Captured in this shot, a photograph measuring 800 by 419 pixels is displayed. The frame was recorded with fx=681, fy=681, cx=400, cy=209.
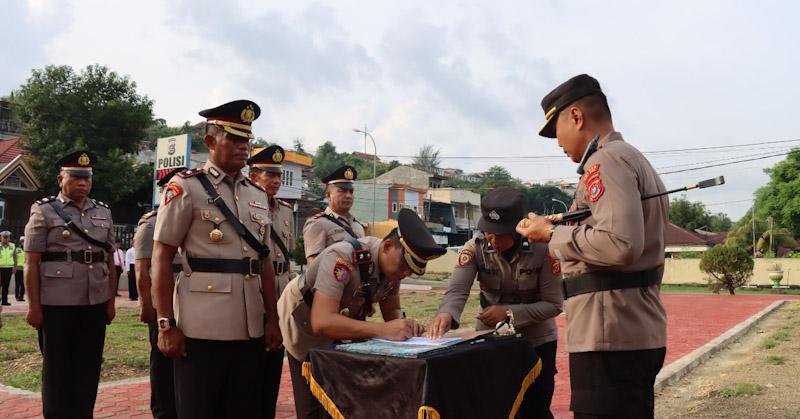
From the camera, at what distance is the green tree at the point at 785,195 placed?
154 feet

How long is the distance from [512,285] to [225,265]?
1.57m

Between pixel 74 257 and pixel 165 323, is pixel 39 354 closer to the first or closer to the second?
pixel 74 257

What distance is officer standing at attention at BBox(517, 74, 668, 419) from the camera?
8.31 feet

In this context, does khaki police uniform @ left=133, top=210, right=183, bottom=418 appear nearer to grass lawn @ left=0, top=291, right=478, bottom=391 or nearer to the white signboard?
grass lawn @ left=0, top=291, right=478, bottom=391

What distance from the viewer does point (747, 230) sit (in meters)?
50.1

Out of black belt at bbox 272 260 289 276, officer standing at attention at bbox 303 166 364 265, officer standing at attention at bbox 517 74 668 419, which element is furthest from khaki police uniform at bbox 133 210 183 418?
officer standing at attention at bbox 517 74 668 419

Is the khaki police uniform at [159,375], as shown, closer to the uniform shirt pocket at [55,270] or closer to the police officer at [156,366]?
the police officer at [156,366]

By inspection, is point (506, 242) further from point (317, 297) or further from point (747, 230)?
point (747, 230)

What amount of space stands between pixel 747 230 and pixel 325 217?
51521mm

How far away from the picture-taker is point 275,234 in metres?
4.65

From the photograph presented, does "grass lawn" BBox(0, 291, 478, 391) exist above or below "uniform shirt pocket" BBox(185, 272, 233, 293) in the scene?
below

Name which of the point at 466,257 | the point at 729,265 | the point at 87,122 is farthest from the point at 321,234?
the point at 87,122

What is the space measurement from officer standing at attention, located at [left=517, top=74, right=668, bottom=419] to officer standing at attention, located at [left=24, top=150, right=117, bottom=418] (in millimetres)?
3402

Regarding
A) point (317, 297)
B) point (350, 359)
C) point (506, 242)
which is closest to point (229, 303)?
point (317, 297)
